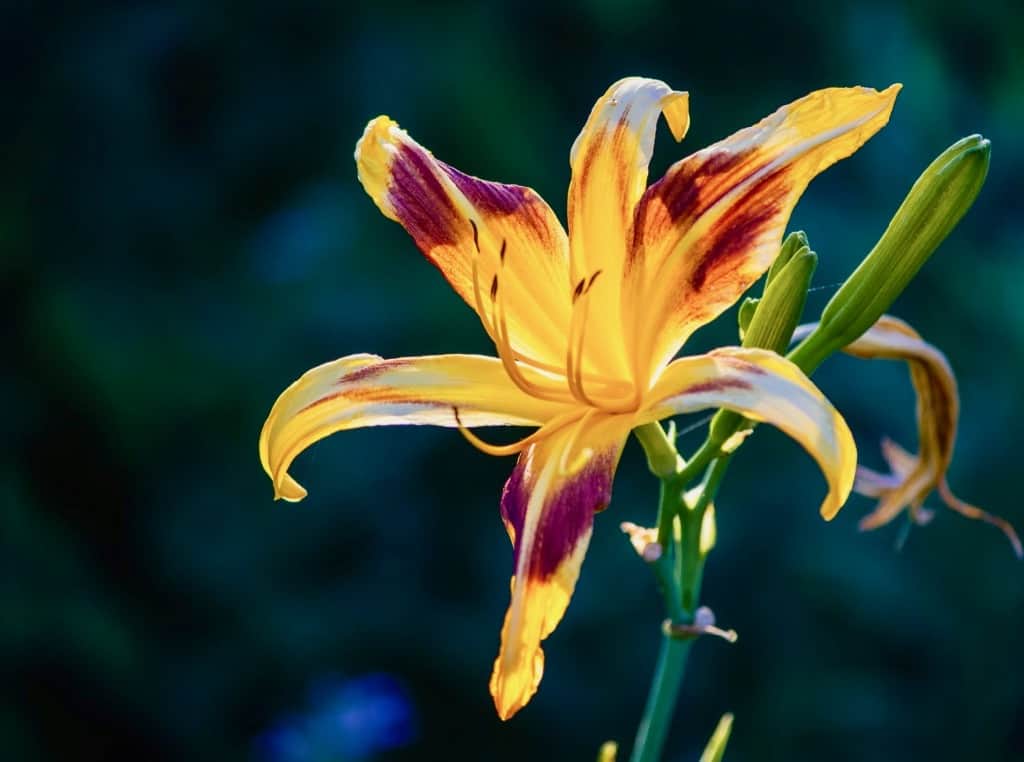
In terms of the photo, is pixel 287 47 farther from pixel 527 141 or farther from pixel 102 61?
pixel 527 141

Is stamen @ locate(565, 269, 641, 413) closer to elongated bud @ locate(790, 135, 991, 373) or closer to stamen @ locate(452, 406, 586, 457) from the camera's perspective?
stamen @ locate(452, 406, 586, 457)

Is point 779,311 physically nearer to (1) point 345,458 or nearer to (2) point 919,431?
(2) point 919,431

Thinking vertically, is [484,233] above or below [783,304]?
above

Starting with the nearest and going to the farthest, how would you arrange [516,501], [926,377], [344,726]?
1. [516,501]
2. [926,377]
3. [344,726]

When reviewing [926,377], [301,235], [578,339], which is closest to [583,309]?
[578,339]

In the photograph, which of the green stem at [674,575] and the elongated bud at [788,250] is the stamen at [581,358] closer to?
the green stem at [674,575]

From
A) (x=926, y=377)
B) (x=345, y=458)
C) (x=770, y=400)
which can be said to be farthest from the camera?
(x=345, y=458)
